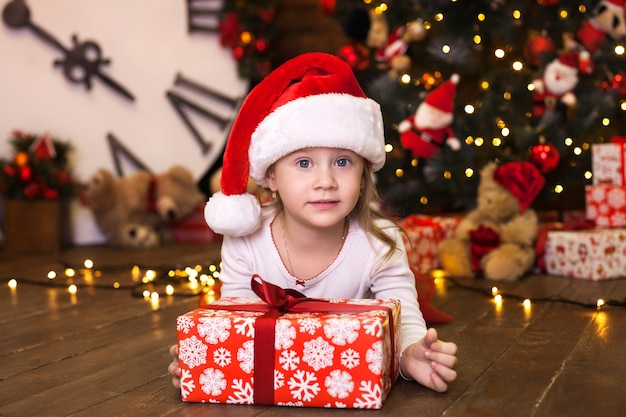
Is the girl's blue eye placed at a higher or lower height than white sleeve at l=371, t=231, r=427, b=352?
higher

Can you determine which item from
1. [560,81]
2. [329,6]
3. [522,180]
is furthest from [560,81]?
[329,6]

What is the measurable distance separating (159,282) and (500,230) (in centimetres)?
112

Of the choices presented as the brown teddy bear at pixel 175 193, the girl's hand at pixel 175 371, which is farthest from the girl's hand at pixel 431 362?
the brown teddy bear at pixel 175 193

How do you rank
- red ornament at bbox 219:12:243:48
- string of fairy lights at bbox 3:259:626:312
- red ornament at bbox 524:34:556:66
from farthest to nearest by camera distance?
red ornament at bbox 219:12:243:48 < red ornament at bbox 524:34:556:66 < string of fairy lights at bbox 3:259:626:312

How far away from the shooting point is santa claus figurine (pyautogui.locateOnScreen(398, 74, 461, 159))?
9.70ft

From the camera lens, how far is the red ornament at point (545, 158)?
279 centimetres

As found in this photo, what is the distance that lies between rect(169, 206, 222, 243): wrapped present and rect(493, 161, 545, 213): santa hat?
1.59 meters

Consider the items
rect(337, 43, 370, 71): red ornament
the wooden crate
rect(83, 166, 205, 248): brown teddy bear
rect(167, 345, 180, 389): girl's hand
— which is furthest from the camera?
rect(83, 166, 205, 248): brown teddy bear

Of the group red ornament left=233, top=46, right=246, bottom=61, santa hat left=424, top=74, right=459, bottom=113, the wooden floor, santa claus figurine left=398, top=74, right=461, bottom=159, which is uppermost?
red ornament left=233, top=46, right=246, bottom=61

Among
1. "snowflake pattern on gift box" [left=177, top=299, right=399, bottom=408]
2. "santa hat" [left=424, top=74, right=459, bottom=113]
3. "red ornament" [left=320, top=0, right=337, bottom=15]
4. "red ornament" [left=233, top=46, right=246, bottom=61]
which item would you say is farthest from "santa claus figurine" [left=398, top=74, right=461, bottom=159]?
"snowflake pattern on gift box" [left=177, top=299, right=399, bottom=408]

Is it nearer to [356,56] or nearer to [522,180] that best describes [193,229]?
[356,56]

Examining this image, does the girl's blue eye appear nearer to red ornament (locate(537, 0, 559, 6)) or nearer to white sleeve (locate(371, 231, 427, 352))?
white sleeve (locate(371, 231, 427, 352))

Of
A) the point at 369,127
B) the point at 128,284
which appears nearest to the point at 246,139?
the point at 369,127

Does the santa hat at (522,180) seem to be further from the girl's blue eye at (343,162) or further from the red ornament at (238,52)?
the red ornament at (238,52)
